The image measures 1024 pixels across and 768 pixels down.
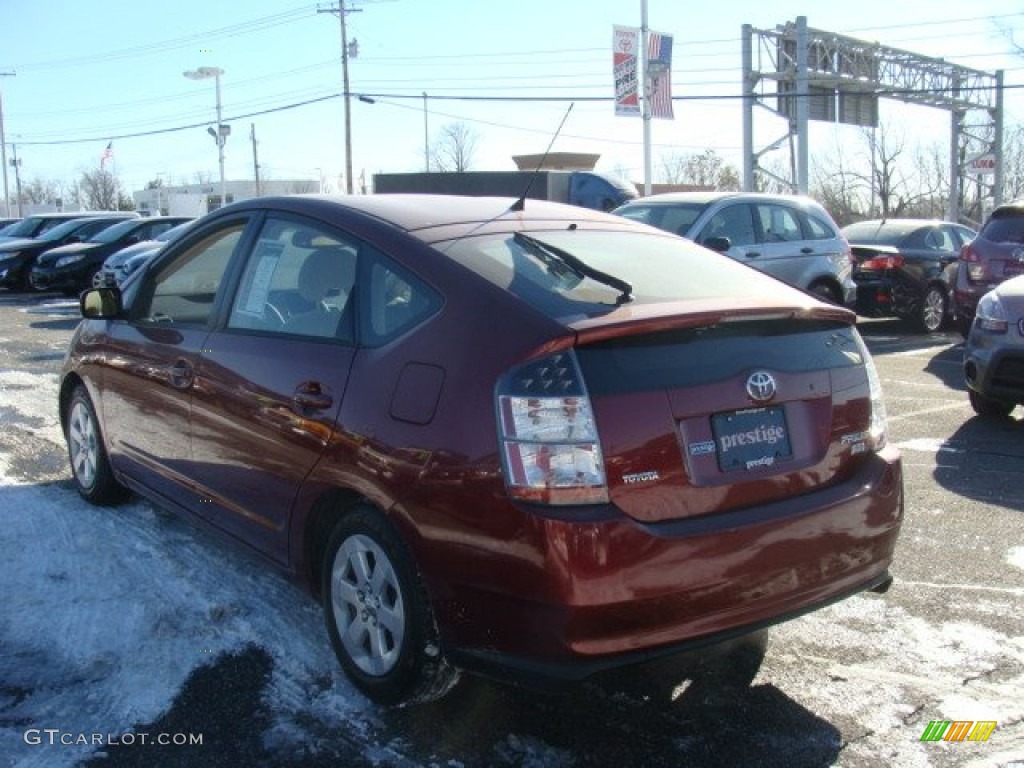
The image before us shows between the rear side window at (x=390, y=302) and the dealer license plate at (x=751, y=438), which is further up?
the rear side window at (x=390, y=302)

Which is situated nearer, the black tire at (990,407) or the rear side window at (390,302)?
the rear side window at (390,302)

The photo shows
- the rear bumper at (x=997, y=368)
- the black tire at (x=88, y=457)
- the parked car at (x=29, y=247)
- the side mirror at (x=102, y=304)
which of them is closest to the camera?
the side mirror at (x=102, y=304)

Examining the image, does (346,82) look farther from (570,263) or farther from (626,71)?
(570,263)

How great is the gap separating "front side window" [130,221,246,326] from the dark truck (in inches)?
405

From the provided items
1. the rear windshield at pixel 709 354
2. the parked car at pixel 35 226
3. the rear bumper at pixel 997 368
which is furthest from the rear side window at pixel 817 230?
the parked car at pixel 35 226

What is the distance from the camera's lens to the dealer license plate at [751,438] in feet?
9.63

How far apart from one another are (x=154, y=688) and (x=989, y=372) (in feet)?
20.0

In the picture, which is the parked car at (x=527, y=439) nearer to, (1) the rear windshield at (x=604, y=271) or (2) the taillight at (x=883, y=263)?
(1) the rear windshield at (x=604, y=271)

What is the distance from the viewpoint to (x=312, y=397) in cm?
339

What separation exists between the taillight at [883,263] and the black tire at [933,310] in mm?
560

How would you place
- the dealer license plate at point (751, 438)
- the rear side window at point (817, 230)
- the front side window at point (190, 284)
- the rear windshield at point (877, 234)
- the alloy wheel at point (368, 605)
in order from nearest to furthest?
the dealer license plate at point (751, 438) < the alloy wheel at point (368, 605) < the front side window at point (190, 284) < the rear side window at point (817, 230) < the rear windshield at point (877, 234)

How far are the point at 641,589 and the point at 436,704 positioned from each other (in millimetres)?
982

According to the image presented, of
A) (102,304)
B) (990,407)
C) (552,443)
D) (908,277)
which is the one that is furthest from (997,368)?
(908,277)

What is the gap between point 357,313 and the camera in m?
3.43
